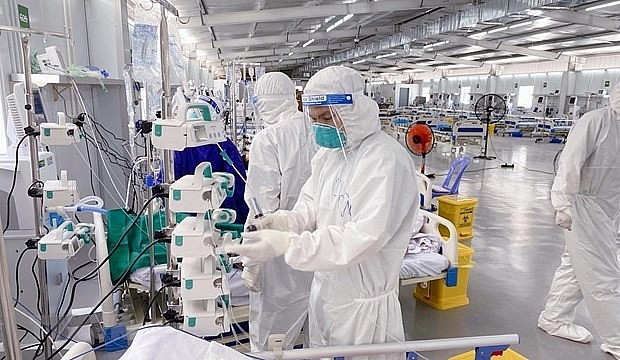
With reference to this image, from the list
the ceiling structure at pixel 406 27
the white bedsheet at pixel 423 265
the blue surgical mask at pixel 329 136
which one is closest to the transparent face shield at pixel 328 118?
the blue surgical mask at pixel 329 136

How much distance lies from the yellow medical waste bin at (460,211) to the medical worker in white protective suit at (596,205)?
6.29ft

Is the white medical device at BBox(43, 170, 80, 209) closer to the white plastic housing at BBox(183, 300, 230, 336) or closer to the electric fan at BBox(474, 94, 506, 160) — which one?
the white plastic housing at BBox(183, 300, 230, 336)

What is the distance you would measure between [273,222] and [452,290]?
7.23ft

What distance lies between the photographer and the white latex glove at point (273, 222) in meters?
1.55

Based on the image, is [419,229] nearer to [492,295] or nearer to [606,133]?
[492,295]

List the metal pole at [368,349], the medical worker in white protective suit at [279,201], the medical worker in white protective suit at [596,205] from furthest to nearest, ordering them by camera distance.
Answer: the medical worker in white protective suit at [596,205] → the medical worker in white protective suit at [279,201] → the metal pole at [368,349]

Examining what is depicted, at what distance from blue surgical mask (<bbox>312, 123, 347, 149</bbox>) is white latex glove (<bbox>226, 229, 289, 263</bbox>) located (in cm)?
43

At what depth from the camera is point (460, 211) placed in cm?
459

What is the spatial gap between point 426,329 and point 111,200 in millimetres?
3560

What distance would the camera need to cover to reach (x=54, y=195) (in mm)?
2066

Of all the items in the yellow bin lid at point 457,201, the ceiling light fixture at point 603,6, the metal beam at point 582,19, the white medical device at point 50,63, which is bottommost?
the yellow bin lid at point 457,201

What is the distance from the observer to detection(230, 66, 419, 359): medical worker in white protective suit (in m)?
1.32

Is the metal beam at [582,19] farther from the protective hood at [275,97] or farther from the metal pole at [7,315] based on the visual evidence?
the metal pole at [7,315]

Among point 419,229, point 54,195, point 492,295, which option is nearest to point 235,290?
point 54,195
